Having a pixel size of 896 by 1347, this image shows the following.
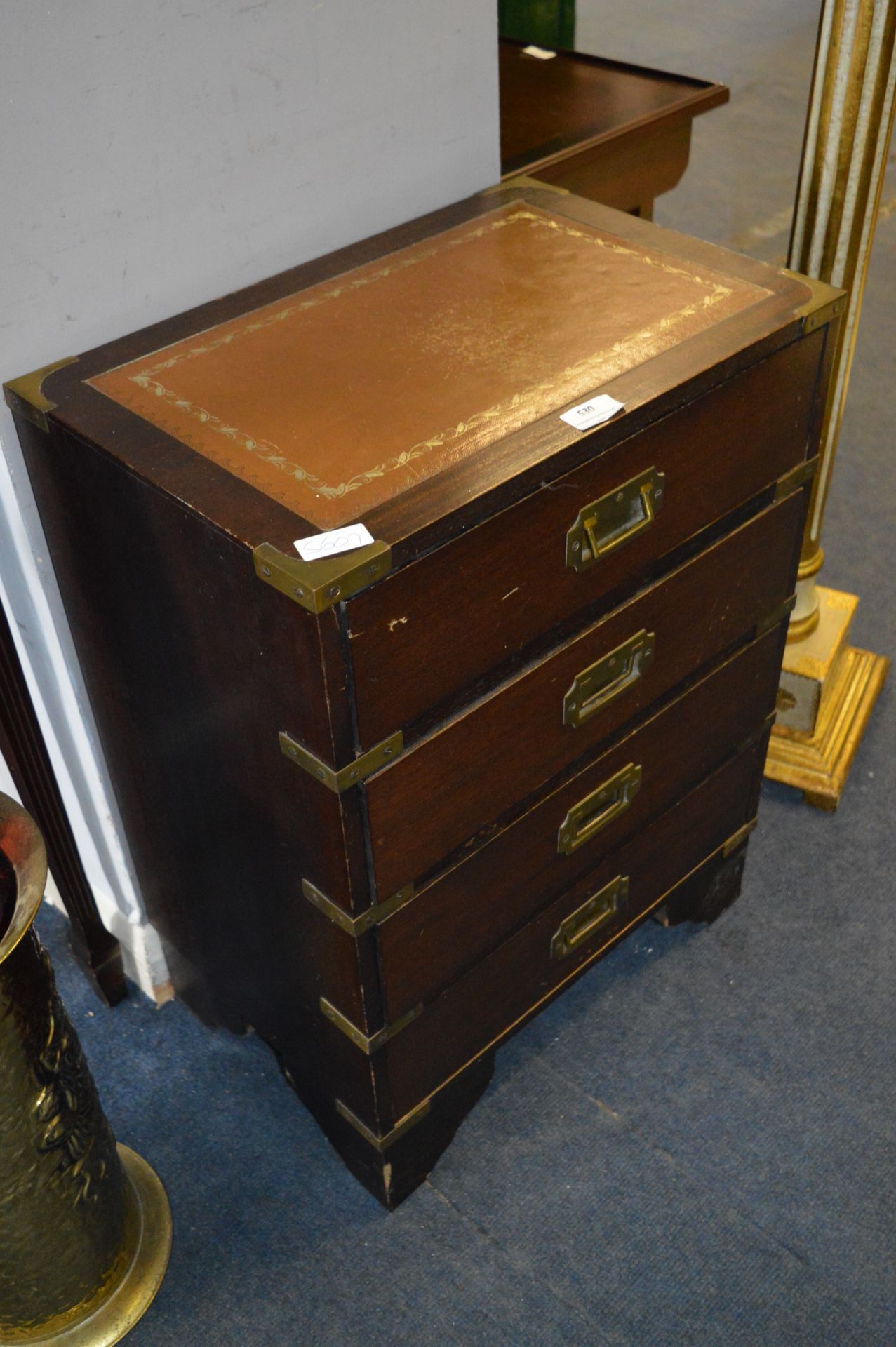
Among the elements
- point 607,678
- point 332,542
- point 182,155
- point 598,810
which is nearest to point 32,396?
point 182,155

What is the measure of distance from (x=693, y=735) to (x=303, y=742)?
0.66 m

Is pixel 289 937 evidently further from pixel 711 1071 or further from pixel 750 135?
pixel 750 135

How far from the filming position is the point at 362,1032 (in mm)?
1452

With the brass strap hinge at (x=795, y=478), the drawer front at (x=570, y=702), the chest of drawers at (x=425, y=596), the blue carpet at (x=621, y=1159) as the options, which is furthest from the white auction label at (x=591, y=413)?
the blue carpet at (x=621, y=1159)

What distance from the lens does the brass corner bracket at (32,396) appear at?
132 cm

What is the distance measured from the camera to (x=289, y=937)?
1.49 meters

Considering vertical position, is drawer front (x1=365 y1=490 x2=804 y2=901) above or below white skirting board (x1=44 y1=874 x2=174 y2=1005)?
above

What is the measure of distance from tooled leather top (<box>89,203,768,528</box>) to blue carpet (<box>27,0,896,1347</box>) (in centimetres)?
101

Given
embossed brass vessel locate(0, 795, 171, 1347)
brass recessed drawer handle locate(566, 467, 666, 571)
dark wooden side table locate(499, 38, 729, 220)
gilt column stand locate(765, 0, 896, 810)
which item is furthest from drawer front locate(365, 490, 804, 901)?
dark wooden side table locate(499, 38, 729, 220)

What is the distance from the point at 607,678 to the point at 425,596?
1.18ft

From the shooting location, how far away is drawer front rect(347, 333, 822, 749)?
3.86ft

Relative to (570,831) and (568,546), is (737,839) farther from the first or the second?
(568,546)

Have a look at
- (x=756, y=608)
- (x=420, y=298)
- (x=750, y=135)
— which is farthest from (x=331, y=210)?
(x=750, y=135)

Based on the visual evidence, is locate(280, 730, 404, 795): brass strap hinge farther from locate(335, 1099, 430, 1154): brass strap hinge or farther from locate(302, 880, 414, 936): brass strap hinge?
locate(335, 1099, 430, 1154): brass strap hinge
